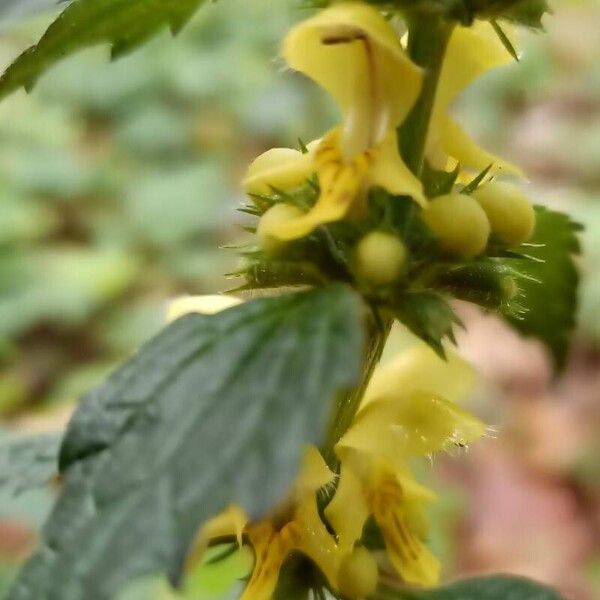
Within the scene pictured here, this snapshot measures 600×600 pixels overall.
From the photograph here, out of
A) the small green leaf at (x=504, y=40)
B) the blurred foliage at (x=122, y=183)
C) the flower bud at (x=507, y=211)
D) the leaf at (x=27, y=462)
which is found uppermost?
the small green leaf at (x=504, y=40)

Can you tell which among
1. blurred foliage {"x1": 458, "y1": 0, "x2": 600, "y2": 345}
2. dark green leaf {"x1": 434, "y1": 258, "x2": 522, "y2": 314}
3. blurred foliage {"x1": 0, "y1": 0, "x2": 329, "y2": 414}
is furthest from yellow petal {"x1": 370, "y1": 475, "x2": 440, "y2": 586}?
blurred foliage {"x1": 458, "y1": 0, "x2": 600, "y2": 345}

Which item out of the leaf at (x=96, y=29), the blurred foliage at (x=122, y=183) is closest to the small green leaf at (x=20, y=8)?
the leaf at (x=96, y=29)

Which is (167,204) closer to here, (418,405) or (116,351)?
(116,351)

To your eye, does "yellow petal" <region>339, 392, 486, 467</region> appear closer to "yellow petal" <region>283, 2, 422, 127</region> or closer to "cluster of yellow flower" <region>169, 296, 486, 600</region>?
"cluster of yellow flower" <region>169, 296, 486, 600</region>

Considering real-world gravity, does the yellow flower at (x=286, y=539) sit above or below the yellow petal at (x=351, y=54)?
below

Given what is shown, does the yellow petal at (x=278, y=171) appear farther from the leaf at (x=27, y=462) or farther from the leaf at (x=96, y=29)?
the leaf at (x=27, y=462)

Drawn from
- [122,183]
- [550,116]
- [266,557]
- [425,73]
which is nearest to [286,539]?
[266,557]
